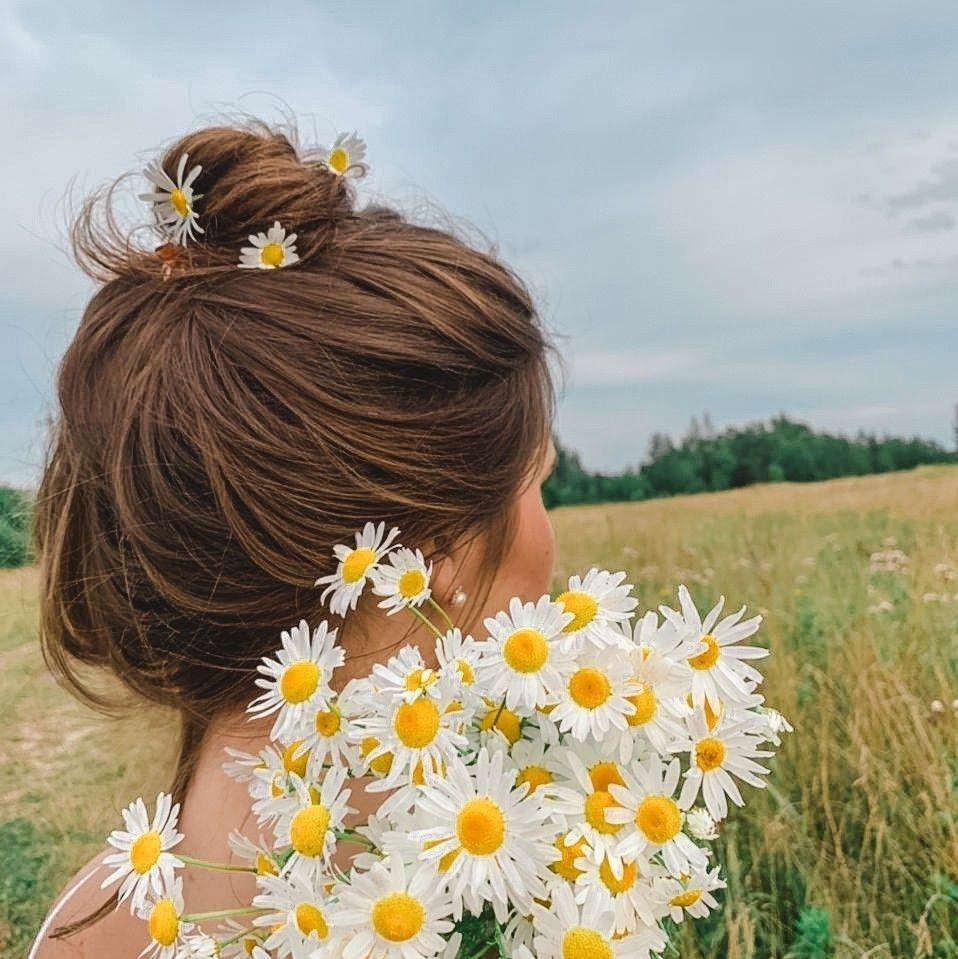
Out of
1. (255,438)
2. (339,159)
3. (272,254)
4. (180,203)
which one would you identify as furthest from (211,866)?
(339,159)

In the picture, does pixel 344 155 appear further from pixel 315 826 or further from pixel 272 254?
pixel 315 826

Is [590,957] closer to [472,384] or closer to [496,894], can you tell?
[496,894]

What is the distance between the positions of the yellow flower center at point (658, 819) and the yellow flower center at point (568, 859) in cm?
4

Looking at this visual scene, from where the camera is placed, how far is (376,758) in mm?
669

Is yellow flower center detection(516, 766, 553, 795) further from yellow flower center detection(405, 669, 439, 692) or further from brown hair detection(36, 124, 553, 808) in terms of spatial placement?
brown hair detection(36, 124, 553, 808)

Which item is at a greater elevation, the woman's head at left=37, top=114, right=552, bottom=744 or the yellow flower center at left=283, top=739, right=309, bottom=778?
the woman's head at left=37, top=114, right=552, bottom=744

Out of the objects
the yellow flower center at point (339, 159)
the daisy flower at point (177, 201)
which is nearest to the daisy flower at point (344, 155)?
the yellow flower center at point (339, 159)

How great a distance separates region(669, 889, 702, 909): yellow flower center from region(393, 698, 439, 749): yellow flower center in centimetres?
21

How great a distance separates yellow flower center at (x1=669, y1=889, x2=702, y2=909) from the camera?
2.22 feet

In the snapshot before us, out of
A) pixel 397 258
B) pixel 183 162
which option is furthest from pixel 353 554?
pixel 183 162

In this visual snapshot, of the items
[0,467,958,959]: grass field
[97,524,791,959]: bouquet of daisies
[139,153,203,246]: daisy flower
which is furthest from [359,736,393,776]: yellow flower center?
[0,467,958,959]: grass field

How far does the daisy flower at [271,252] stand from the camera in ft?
3.97

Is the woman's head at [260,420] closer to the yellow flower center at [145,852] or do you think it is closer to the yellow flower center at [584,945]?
the yellow flower center at [145,852]

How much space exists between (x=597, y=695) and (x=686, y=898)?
175 millimetres
